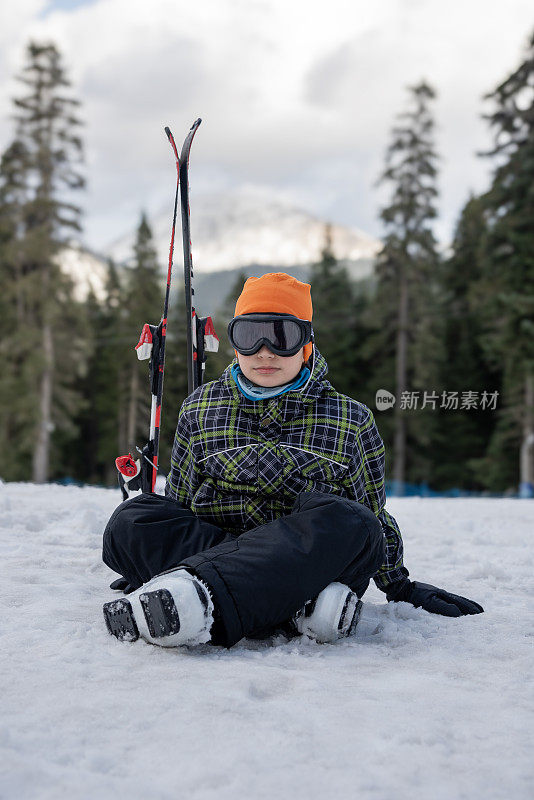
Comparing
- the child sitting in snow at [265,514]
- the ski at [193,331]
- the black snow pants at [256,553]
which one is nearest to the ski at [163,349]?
the ski at [193,331]

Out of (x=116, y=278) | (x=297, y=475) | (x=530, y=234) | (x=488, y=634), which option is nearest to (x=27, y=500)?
A: (x=297, y=475)

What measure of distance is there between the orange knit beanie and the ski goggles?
37 mm

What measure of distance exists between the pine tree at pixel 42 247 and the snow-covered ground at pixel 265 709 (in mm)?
19044

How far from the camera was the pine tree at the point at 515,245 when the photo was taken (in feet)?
58.4

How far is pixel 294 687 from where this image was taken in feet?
5.76

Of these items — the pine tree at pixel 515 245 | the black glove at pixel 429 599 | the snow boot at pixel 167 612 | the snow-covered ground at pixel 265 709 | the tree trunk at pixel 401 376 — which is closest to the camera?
the snow-covered ground at pixel 265 709

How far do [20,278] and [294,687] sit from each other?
69.1 ft

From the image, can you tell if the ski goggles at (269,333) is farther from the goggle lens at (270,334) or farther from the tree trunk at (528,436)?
the tree trunk at (528,436)

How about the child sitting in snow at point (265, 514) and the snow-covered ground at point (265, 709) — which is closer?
the snow-covered ground at point (265, 709)

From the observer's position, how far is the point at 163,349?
12.0ft

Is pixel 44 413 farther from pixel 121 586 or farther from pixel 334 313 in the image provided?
pixel 121 586

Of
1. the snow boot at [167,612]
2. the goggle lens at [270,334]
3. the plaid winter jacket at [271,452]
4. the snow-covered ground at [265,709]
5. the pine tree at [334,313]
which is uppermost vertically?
the pine tree at [334,313]

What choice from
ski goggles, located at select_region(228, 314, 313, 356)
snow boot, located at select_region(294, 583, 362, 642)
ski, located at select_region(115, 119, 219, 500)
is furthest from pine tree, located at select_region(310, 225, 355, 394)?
snow boot, located at select_region(294, 583, 362, 642)

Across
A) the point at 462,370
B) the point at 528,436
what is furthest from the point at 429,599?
the point at 462,370
